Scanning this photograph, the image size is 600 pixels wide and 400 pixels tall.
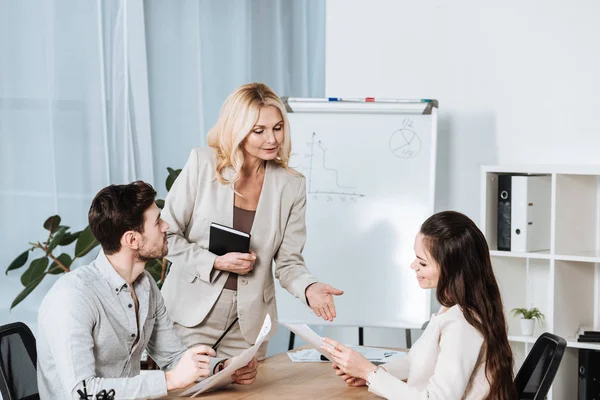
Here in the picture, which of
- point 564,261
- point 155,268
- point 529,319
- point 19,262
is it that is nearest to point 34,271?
point 19,262

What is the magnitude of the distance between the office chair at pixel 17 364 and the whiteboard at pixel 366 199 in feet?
5.95

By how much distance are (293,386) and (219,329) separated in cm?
49

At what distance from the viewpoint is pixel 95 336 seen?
1905mm

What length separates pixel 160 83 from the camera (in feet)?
13.9

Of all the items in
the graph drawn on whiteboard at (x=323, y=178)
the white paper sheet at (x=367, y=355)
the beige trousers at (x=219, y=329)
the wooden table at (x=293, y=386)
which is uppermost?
the graph drawn on whiteboard at (x=323, y=178)

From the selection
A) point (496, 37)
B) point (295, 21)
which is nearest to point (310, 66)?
point (295, 21)

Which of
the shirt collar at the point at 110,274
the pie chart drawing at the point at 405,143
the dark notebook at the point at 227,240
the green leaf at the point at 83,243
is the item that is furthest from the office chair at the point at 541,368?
the green leaf at the point at 83,243

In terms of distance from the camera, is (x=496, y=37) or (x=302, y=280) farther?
(x=496, y=37)

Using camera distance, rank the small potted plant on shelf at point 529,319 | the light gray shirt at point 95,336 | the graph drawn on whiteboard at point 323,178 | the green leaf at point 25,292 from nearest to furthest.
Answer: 1. the light gray shirt at point 95,336
2. the green leaf at point 25,292
3. the small potted plant on shelf at point 529,319
4. the graph drawn on whiteboard at point 323,178

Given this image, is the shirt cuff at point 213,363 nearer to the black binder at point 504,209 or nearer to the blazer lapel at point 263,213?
the blazer lapel at point 263,213

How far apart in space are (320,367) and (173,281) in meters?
0.59

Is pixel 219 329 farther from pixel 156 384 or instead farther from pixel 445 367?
pixel 445 367

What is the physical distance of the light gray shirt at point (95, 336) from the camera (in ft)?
5.88

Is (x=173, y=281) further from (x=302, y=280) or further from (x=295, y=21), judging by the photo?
(x=295, y=21)
